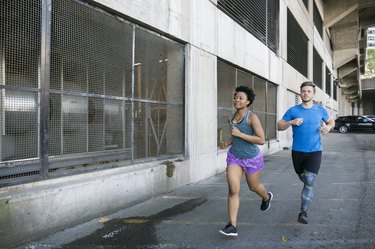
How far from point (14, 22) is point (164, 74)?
3.51 m

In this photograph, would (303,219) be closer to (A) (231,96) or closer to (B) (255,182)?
(B) (255,182)

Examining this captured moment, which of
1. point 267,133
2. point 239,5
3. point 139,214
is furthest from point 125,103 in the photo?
point 267,133

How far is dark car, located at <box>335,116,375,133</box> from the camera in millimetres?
29422

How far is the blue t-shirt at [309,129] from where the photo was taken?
15.2 feet

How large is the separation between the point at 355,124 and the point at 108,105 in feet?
93.4

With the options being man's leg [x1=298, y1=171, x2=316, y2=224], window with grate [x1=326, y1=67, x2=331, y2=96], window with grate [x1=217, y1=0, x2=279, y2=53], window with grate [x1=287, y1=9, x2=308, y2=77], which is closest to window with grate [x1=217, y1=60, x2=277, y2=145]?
window with grate [x1=217, y1=0, x2=279, y2=53]

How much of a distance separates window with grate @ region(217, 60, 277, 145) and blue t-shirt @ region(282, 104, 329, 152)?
4.70 meters

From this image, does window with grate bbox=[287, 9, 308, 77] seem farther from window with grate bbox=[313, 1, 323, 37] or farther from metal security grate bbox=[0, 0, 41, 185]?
metal security grate bbox=[0, 0, 41, 185]

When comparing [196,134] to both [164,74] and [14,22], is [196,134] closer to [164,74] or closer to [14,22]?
[164,74]

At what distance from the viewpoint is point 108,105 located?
5.69m

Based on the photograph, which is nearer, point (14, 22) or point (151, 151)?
point (14, 22)

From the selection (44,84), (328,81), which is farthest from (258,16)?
(328,81)

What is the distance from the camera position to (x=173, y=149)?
752 centimetres

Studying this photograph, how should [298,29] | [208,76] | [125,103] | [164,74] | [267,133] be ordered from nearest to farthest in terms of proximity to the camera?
1. [125,103]
2. [164,74]
3. [208,76]
4. [267,133]
5. [298,29]
